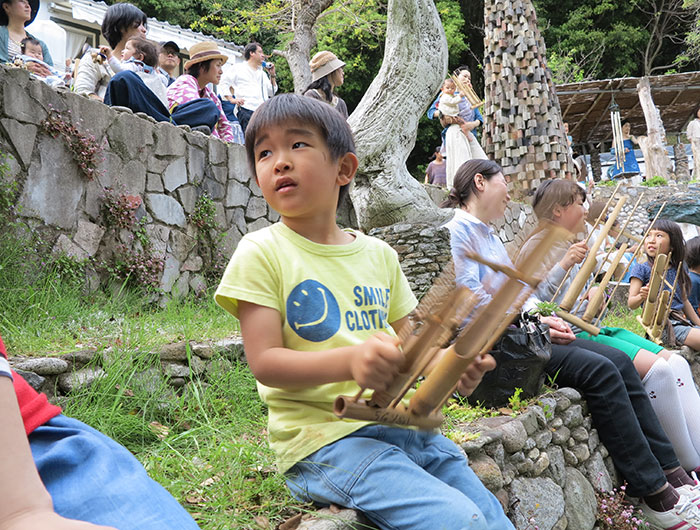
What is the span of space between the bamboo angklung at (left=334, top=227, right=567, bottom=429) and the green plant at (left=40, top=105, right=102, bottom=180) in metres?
3.61

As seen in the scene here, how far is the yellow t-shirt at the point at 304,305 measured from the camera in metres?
1.47

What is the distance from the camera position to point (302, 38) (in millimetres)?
11922

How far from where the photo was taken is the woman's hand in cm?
349

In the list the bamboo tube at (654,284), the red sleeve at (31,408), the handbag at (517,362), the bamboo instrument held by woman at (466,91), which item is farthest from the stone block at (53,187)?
the bamboo instrument held by woman at (466,91)

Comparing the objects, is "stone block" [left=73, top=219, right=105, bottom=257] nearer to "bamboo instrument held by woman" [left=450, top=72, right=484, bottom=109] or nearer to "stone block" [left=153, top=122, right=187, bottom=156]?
"stone block" [left=153, top=122, right=187, bottom=156]

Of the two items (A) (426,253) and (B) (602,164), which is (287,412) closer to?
(A) (426,253)

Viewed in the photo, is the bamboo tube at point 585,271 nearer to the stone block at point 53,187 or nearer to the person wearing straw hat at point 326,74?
the stone block at point 53,187

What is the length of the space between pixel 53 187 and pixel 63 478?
352 cm

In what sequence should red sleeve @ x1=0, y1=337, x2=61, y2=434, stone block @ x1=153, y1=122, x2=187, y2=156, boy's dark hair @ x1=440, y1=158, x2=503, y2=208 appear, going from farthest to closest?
stone block @ x1=153, y1=122, x2=187, y2=156, boy's dark hair @ x1=440, y1=158, x2=503, y2=208, red sleeve @ x1=0, y1=337, x2=61, y2=434

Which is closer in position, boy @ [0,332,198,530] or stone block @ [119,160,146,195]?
boy @ [0,332,198,530]

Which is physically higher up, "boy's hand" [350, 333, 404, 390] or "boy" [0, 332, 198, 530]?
"boy's hand" [350, 333, 404, 390]

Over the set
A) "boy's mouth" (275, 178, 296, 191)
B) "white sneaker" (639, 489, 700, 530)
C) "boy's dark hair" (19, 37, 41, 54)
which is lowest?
"white sneaker" (639, 489, 700, 530)

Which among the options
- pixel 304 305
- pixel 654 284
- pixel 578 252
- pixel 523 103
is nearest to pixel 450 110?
pixel 523 103

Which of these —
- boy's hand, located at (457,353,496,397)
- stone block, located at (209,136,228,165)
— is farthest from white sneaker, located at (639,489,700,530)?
stone block, located at (209,136,228,165)
